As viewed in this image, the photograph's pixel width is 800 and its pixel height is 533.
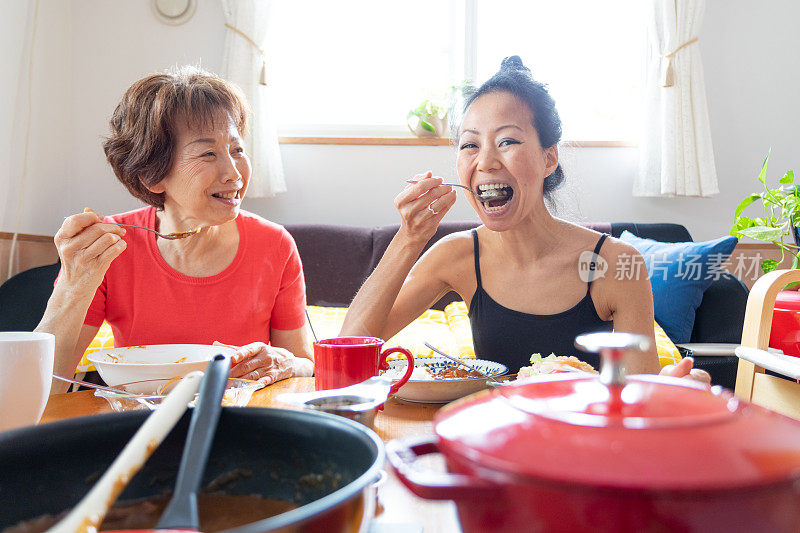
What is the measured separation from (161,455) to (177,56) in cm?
362

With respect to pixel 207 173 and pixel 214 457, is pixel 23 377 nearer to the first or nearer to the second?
pixel 214 457

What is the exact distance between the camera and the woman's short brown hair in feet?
5.30

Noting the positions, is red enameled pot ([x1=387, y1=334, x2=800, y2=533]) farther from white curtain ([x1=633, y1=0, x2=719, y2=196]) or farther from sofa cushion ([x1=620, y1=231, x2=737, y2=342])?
white curtain ([x1=633, y1=0, x2=719, y2=196])

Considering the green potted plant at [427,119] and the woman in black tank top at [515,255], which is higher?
the green potted plant at [427,119]

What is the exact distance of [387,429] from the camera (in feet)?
2.74

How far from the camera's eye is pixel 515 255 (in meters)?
1.64

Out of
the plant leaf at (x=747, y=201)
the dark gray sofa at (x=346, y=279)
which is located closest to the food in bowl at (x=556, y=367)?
the plant leaf at (x=747, y=201)

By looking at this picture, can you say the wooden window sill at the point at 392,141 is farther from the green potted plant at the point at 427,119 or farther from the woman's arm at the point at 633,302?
the woman's arm at the point at 633,302

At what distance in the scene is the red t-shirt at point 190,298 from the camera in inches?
63.6

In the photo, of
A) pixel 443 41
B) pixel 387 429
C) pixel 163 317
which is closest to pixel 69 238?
pixel 163 317

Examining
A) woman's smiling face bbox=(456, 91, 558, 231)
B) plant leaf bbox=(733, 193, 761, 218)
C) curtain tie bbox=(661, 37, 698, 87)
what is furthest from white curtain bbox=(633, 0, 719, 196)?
woman's smiling face bbox=(456, 91, 558, 231)

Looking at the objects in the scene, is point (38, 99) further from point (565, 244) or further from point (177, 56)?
point (565, 244)

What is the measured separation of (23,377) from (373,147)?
3.06 m

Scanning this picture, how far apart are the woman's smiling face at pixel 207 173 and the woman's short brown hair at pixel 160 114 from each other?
0.06 ft
